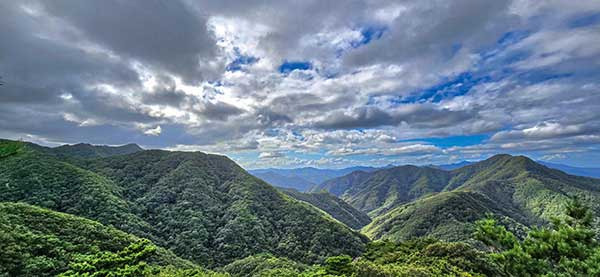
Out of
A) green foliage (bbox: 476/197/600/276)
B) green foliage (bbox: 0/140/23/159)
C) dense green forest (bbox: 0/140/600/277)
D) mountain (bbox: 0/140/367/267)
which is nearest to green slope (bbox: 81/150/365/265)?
mountain (bbox: 0/140/367/267)

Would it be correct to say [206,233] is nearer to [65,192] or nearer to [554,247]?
[65,192]

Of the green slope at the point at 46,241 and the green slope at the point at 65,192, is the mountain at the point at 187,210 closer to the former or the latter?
the green slope at the point at 65,192

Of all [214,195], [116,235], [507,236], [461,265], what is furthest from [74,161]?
[507,236]

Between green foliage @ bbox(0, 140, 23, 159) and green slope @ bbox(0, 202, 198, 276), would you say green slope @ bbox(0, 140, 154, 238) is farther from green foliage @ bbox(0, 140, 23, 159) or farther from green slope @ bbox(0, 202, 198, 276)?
green foliage @ bbox(0, 140, 23, 159)

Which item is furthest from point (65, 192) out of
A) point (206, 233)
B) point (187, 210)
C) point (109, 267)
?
point (109, 267)

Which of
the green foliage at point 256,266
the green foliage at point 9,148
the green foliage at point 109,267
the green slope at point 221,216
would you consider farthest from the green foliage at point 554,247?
the green slope at point 221,216

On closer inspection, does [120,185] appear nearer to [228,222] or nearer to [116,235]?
[228,222]
